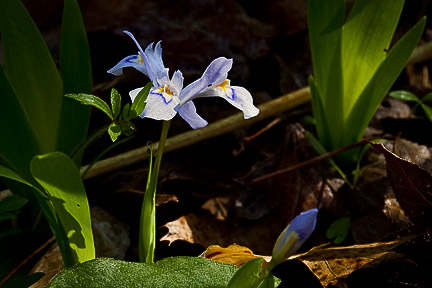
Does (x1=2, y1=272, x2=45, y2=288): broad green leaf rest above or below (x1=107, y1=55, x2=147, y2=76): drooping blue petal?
below

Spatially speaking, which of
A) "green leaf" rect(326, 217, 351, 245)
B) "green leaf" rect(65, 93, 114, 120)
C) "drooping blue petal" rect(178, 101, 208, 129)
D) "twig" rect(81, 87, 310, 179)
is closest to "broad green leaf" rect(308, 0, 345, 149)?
"twig" rect(81, 87, 310, 179)

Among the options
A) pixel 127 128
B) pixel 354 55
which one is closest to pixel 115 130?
pixel 127 128

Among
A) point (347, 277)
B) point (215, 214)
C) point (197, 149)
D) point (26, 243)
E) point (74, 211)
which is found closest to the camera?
point (74, 211)

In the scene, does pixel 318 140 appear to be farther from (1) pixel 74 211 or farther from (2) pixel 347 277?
(1) pixel 74 211

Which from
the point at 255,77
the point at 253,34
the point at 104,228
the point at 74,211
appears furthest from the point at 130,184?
the point at 253,34

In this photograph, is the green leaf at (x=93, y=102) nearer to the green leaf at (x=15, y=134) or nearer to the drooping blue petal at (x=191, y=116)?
the drooping blue petal at (x=191, y=116)

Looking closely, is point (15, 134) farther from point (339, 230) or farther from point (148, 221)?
point (339, 230)

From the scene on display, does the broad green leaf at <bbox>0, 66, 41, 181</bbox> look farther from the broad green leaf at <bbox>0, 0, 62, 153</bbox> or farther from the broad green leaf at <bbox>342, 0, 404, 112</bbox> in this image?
the broad green leaf at <bbox>342, 0, 404, 112</bbox>
